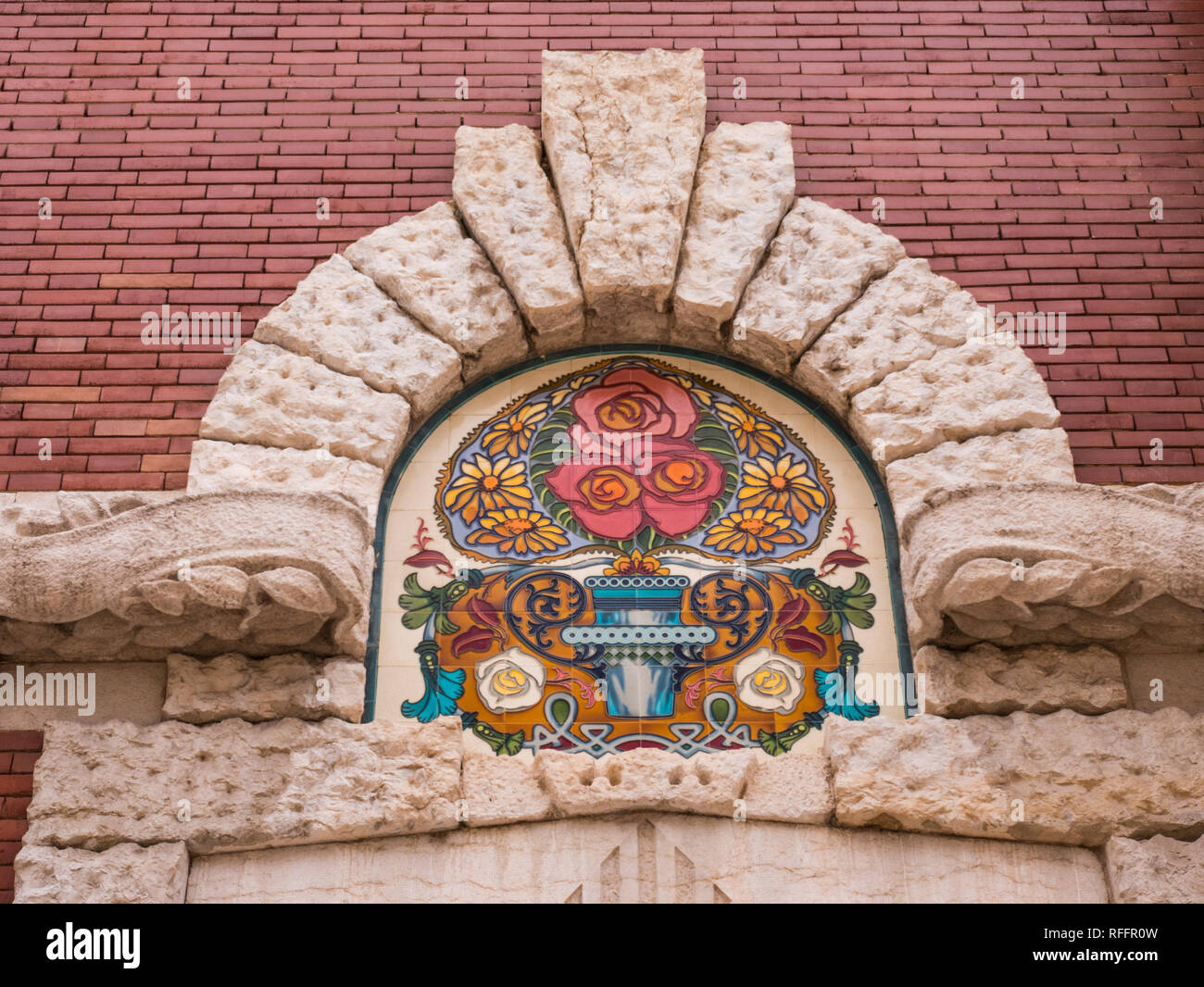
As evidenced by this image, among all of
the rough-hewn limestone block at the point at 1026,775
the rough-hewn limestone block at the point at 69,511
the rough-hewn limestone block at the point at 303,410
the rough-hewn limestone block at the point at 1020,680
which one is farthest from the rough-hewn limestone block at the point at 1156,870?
the rough-hewn limestone block at the point at 69,511

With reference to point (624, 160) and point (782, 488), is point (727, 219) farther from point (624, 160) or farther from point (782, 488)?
point (782, 488)

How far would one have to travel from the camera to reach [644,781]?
5.09m

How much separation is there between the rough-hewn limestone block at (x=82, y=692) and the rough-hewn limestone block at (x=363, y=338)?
1.28 m

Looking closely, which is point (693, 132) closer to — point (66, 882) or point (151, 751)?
point (151, 751)

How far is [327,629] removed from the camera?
5.33 meters

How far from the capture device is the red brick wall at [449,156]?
237 inches

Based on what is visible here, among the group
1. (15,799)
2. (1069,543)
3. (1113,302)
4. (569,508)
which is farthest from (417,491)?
(1113,302)

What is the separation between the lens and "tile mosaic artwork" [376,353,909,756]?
17.9 feet

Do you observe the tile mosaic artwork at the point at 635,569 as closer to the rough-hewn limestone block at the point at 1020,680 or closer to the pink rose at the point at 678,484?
the pink rose at the point at 678,484

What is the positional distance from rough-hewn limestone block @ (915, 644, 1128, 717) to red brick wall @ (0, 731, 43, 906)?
286 centimetres

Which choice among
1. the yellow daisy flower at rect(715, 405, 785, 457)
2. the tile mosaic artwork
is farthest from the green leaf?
the yellow daisy flower at rect(715, 405, 785, 457)

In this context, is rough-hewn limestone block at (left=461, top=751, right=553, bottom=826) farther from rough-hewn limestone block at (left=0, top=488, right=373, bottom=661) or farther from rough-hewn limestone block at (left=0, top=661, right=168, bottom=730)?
rough-hewn limestone block at (left=0, top=661, right=168, bottom=730)

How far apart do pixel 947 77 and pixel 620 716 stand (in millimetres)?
3143

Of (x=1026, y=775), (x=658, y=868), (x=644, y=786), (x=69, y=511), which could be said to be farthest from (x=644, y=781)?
(x=69, y=511)
